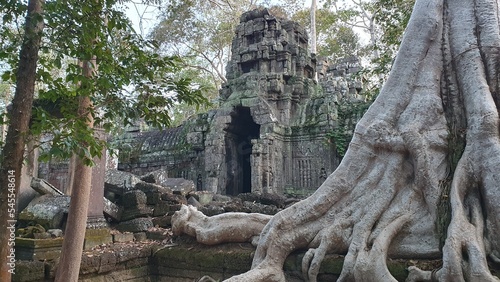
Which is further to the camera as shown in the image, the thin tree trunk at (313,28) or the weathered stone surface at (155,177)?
the thin tree trunk at (313,28)

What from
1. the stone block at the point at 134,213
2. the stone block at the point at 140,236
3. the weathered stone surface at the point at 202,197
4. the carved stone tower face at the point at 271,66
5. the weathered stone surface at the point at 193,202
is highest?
the carved stone tower face at the point at 271,66

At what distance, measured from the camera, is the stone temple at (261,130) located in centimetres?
1157

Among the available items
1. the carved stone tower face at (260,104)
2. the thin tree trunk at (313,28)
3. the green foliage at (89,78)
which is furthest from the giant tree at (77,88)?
the thin tree trunk at (313,28)

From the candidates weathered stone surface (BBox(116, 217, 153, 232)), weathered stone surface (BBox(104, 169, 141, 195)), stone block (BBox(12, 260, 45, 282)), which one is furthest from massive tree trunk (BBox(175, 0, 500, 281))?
weathered stone surface (BBox(104, 169, 141, 195))

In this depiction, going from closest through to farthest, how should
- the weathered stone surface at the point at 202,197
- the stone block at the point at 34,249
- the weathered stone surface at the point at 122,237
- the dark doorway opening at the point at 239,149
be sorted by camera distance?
1. the stone block at the point at 34,249
2. the weathered stone surface at the point at 122,237
3. the weathered stone surface at the point at 202,197
4. the dark doorway opening at the point at 239,149

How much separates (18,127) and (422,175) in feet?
8.89

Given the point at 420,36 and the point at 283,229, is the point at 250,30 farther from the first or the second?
the point at 283,229

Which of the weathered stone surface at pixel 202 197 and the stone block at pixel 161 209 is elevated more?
the weathered stone surface at pixel 202 197

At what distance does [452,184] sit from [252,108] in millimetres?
9570

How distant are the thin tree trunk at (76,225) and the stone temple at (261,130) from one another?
7812 mm

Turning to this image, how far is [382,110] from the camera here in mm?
3348

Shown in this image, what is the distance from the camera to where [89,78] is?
9.86ft

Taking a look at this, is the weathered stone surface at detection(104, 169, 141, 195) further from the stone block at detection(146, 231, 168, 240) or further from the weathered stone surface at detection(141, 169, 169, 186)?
the stone block at detection(146, 231, 168, 240)

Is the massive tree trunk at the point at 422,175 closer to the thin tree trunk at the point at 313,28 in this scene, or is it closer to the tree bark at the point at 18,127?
the tree bark at the point at 18,127
